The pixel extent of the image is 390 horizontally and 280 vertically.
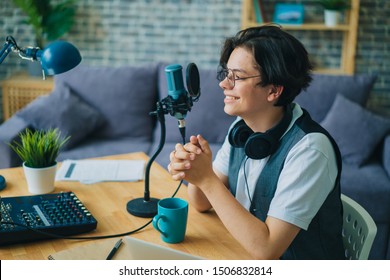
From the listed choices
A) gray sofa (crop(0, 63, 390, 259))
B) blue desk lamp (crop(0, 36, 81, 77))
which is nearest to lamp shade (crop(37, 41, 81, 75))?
blue desk lamp (crop(0, 36, 81, 77))

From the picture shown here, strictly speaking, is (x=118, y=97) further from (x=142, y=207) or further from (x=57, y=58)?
(x=57, y=58)

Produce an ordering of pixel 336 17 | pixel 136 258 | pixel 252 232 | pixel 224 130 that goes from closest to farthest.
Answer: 1. pixel 136 258
2. pixel 252 232
3. pixel 224 130
4. pixel 336 17

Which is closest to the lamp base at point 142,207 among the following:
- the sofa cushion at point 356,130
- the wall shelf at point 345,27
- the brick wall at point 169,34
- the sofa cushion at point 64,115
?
the sofa cushion at point 64,115

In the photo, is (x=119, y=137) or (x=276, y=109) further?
(x=119, y=137)

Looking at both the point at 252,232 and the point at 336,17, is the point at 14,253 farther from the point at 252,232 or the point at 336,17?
the point at 336,17

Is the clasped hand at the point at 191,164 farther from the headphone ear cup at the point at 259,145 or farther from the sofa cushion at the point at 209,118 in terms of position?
the sofa cushion at the point at 209,118

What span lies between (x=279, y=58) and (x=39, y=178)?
887 millimetres

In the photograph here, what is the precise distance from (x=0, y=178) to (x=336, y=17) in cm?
293

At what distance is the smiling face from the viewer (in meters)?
1.51

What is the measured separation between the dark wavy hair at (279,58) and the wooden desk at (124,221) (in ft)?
1.46

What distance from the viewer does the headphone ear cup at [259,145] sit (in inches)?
58.1

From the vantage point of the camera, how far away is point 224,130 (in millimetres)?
3287

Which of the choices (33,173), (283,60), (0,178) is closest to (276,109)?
(283,60)

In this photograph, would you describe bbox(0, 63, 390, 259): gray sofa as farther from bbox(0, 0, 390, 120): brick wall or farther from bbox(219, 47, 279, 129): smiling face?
bbox(219, 47, 279, 129): smiling face
